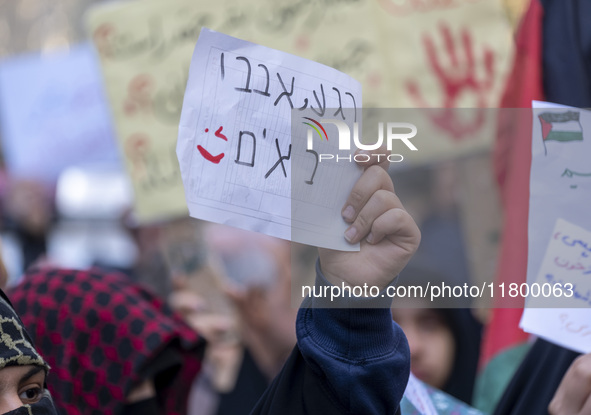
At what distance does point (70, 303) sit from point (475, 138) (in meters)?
1.91

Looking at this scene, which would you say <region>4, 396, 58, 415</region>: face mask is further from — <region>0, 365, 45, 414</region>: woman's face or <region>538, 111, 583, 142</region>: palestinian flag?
<region>538, 111, 583, 142</region>: palestinian flag

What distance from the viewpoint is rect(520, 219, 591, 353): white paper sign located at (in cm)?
134

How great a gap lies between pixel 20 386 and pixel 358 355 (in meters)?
0.55

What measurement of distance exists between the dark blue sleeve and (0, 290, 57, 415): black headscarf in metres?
0.43

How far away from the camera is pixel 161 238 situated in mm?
3527

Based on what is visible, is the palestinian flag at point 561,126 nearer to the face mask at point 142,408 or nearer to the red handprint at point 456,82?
the face mask at point 142,408

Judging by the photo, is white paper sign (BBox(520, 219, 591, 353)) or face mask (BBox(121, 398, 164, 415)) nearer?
white paper sign (BBox(520, 219, 591, 353))

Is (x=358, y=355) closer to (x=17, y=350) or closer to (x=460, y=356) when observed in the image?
(x=17, y=350)

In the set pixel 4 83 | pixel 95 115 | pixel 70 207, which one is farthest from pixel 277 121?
pixel 70 207

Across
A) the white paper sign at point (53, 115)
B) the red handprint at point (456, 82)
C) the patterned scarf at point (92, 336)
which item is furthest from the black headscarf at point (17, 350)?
the white paper sign at point (53, 115)

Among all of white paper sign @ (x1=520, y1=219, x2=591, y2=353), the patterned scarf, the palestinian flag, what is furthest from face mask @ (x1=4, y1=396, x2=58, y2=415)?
the palestinian flag

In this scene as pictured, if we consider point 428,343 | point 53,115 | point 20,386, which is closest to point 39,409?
point 20,386

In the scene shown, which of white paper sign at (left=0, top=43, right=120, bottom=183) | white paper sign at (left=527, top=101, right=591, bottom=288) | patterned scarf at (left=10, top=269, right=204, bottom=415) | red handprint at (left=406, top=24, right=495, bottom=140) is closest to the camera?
white paper sign at (left=527, top=101, right=591, bottom=288)

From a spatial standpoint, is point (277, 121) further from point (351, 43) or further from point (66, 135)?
point (66, 135)
